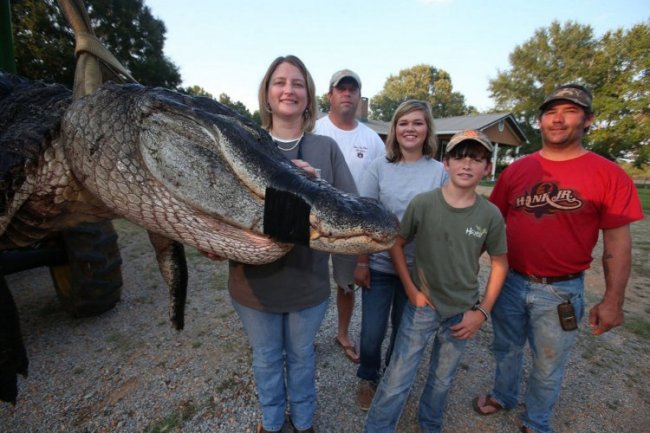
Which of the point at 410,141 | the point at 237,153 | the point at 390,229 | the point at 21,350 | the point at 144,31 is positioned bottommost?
the point at 21,350

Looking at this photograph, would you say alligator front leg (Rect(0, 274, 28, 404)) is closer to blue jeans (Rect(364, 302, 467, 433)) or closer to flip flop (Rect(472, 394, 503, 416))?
blue jeans (Rect(364, 302, 467, 433))

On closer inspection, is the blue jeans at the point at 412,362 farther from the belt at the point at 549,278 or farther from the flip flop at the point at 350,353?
the flip flop at the point at 350,353

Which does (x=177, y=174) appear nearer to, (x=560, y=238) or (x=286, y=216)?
(x=286, y=216)

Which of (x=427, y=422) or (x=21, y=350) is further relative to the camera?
(x=427, y=422)

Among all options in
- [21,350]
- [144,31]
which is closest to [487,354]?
[21,350]

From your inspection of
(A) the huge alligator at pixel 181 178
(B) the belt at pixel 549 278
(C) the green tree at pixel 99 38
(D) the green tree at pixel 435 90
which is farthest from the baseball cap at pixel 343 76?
(D) the green tree at pixel 435 90

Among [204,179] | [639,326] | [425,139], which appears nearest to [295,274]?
[204,179]

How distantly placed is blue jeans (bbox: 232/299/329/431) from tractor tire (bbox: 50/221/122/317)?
174cm

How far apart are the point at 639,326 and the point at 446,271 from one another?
137 inches

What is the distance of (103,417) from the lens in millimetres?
1978

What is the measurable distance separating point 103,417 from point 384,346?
86.8 inches

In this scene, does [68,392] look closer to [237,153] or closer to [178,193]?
[178,193]

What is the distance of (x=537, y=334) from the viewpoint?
188 centimetres

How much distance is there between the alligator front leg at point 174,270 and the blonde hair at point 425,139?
1481 mm
